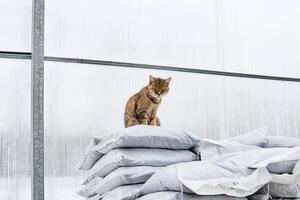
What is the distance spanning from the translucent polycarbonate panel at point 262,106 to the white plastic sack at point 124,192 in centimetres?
195

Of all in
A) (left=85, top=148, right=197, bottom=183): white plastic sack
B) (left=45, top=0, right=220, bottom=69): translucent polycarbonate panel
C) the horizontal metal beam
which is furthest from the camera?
(left=45, top=0, right=220, bottom=69): translucent polycarbonate panel

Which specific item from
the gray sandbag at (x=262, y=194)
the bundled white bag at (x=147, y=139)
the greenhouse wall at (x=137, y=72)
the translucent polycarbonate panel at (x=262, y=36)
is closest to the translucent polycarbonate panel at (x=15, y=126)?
the greenhouse wall at (x=137, y=72)

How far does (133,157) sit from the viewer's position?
1.82 metres

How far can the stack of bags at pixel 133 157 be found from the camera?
5.82 feet

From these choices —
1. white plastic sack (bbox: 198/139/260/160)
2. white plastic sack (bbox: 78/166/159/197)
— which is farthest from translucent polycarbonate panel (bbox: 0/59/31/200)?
white plastic sack (bbox: 198/139/260/160)

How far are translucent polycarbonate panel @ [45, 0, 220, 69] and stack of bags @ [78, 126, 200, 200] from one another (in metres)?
1.28

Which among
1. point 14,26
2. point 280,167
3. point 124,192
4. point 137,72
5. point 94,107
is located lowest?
point 124,192

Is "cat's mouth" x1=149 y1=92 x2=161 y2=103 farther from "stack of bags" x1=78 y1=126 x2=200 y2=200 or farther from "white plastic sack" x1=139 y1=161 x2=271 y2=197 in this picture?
"white plastic sack" x1=139 y1=161 x2=271 y2=197

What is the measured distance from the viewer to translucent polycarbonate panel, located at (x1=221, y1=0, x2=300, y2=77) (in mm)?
→ 3664

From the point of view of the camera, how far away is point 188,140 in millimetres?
1944

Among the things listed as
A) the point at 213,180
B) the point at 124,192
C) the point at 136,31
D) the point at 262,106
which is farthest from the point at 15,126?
the point at 262,106

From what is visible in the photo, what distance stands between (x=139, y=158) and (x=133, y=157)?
2 centimetres

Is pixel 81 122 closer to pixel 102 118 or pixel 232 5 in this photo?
pixel 102 118

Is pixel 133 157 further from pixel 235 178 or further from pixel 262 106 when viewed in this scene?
pixel 262 106
